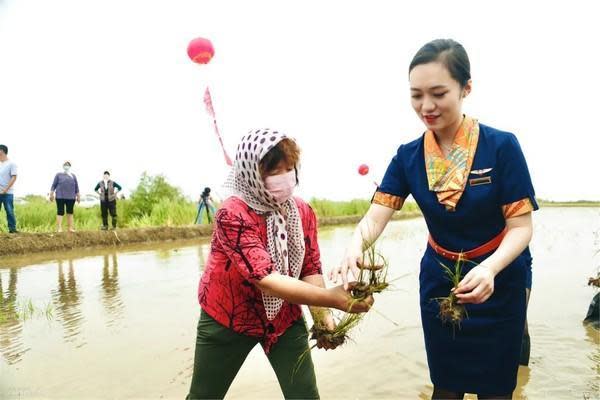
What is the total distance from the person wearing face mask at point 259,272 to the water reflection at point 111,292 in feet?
8.98

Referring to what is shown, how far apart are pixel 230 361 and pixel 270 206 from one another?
64cm

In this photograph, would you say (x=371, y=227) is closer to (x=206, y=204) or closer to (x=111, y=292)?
(x=111, y=292)

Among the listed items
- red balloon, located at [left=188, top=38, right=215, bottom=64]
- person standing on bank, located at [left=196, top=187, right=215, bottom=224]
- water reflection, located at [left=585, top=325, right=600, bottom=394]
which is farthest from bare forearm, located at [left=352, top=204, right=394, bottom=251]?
person standing on bank, located at [left=196, top=187, right=215, bottom=224]

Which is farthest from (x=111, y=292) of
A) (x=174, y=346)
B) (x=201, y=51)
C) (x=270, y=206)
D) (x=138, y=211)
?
(x=138, y=211)

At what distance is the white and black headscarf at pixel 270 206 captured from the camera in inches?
64.9

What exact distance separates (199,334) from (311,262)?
0.53 meters

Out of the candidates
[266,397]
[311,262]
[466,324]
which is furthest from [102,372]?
[466,324]

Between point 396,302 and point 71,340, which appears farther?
point 396,302

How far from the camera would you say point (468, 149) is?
Answer: 1659 millimetres

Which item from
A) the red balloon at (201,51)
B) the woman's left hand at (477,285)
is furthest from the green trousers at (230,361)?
the red balloon at (201,51)

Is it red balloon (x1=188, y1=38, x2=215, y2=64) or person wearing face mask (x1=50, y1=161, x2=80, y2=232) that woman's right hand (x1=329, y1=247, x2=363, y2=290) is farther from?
person wearing face mask (x1=50, y1=161, x2=80, y2=232)

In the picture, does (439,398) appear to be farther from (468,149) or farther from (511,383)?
(468,149)

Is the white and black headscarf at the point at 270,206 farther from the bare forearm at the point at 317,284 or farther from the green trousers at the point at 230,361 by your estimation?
the green trousers at the point at 230,361

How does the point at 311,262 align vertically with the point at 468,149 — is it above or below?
below
